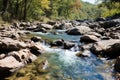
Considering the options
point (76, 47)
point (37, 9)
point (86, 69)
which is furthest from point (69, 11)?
point (86, 69)

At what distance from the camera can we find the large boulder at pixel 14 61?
48.1 feet

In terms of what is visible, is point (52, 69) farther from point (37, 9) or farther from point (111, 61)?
point (37, 9)

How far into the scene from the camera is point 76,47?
22641 mm

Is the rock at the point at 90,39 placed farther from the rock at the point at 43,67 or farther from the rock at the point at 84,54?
the rock at the point at 43,67

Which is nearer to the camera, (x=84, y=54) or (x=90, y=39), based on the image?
(x=84, y=54)

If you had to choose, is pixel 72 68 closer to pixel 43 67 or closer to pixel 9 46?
pixel 43 67

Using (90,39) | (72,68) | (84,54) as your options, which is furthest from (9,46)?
(90,39)

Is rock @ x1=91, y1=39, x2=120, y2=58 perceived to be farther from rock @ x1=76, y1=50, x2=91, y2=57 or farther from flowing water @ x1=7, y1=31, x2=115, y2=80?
flowing water @ x1=7, y1=31, x2=115, y2=80

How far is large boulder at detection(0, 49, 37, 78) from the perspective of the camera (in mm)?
14656

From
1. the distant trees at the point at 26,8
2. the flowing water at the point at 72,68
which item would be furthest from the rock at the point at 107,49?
the distant trees at the point at 26,8

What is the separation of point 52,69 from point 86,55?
15.4 feet

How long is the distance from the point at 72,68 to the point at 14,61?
418cm

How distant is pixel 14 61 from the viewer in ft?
51.9

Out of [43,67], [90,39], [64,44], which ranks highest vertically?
[43,67]
